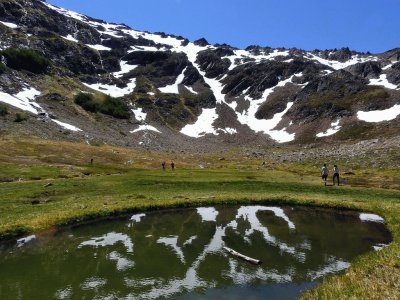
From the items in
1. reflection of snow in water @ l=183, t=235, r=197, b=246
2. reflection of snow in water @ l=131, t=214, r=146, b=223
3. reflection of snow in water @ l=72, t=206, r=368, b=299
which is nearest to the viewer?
reflection of snow in water @ l=72, t=206, r=368, b=299

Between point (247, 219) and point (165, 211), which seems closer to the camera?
point (247, 219)

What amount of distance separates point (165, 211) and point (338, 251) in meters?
21.5

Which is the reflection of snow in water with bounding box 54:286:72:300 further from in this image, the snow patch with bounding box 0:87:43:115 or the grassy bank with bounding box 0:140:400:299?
the snow patch with bounding box 0:87:43:115

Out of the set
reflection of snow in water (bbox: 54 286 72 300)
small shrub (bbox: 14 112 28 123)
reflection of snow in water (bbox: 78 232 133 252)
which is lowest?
reflection of snow in water (bbox: 54 286 72 300)

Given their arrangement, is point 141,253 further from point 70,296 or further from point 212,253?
point 70,296

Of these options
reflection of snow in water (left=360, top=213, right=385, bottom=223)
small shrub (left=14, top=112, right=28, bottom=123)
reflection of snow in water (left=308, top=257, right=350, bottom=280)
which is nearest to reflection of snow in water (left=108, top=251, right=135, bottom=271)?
reflection of snow in water (left=308, top=257, right=350, bottom=280)

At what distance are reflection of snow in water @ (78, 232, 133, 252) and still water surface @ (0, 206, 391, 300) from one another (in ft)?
0.26

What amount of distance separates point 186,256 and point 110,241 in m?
7.85

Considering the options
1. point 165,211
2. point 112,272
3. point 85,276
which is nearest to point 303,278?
point 112,272

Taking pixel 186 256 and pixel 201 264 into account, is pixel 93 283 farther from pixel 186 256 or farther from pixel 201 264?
pixel 186 256

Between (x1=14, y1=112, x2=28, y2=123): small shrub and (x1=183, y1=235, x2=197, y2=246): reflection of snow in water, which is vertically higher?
(x1=14, y1=112, x2=28, y2=123): small shrub

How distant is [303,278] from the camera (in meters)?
21.6

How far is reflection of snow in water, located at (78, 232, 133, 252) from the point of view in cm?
2928

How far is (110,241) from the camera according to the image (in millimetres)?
30438
